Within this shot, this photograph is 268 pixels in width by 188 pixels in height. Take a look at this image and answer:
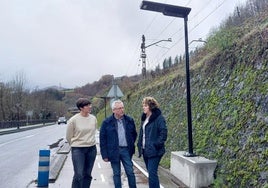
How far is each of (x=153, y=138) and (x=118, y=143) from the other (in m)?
0.65

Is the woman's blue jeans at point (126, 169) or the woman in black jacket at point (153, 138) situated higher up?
the woman in black jacket at point (153, 138)

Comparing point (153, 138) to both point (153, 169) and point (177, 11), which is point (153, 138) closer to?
point (153, 169)

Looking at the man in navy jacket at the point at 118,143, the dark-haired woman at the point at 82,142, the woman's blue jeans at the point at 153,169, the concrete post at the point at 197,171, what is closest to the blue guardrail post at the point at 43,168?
the dark-haired woman at the point at 82,142

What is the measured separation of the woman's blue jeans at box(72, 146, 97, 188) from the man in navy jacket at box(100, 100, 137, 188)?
402 millimetres

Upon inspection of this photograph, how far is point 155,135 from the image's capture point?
21.1 ft

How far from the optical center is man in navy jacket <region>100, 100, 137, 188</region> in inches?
256

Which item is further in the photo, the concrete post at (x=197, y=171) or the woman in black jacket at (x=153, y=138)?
the concrete post at (x=197, y=171)

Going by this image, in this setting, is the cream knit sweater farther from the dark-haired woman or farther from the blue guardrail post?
the blue guardrail post

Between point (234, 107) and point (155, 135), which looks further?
point (234, 107)

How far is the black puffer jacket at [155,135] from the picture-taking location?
20.8ft

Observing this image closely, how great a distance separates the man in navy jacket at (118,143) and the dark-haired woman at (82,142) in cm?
35

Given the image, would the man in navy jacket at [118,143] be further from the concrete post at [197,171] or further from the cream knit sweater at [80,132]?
the concrete post at [197,171]

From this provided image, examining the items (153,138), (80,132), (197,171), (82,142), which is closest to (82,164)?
(82,142)

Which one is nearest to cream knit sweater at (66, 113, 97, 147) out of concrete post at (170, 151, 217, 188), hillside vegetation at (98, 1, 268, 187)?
concrete post at (170, 151, 217, 188)
